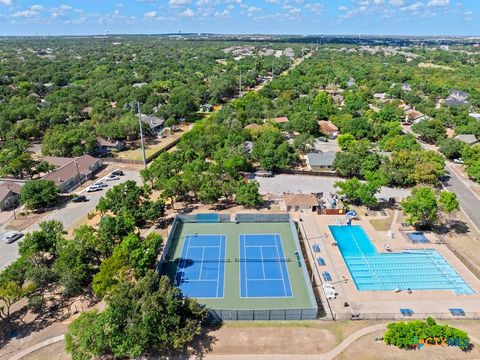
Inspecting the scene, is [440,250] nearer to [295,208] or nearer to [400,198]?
[400,198]

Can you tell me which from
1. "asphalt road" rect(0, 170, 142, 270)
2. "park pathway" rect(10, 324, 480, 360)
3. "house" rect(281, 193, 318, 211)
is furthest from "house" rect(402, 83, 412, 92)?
"park pathway" rect(10, 324, 480, 360)

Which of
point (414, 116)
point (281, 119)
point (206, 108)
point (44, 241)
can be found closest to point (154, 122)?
point (206, 108)

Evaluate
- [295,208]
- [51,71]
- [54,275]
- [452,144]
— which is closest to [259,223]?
[295,208]

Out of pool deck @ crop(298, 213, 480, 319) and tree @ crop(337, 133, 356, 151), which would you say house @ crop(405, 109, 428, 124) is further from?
pool deck @ crop(298, 213, 480, 319)

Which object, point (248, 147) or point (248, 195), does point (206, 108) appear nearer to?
point (248, 147)

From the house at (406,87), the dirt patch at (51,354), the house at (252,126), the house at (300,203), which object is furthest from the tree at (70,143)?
the house at (406,87)

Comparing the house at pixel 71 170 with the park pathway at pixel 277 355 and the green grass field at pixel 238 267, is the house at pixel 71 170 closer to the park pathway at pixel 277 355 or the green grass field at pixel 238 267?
the green grass field at pixel 238 267
